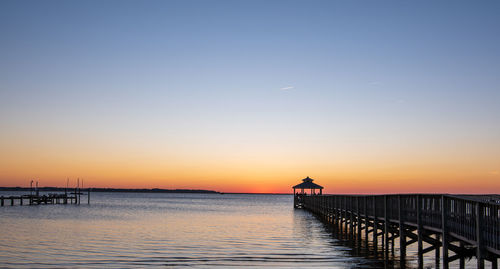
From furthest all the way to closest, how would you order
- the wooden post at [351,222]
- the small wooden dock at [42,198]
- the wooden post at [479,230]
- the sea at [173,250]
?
1. the small wooden dock at [42,198]
2. the wooden post at [351,222]
3. the sea at [173,250]
4. the wooden post at [479,230]

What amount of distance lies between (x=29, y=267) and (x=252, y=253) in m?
7.77

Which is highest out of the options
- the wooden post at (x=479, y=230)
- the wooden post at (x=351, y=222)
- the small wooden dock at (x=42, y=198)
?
the wooden post at (x=479, y=230)

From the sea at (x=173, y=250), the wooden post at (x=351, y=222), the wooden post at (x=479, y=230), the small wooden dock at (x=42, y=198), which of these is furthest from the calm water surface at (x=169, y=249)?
the small wooden dock at (x=42, y=198)

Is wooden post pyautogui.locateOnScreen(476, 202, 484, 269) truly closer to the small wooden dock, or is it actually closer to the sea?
the sea

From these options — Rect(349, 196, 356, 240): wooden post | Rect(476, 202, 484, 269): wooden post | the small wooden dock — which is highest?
Rect(476, 202, 484, 269): wooden post

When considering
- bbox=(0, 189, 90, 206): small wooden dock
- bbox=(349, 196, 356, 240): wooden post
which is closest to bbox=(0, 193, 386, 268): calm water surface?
bbox=(349, 196, 356, 240): wooden post

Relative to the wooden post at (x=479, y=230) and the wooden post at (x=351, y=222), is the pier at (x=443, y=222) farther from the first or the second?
the wooden post at (x=351, y=222)

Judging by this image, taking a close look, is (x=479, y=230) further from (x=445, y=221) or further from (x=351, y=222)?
(x=351, y=222)

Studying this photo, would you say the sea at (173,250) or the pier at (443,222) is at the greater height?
the pier at (443,222)

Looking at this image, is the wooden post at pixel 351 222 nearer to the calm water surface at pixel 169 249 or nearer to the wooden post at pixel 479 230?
the calm water surface at pixel 169 249

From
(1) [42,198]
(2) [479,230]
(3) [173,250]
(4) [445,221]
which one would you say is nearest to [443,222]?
(4) [445,221]

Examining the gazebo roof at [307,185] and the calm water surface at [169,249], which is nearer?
the calm water surface at [169,249]

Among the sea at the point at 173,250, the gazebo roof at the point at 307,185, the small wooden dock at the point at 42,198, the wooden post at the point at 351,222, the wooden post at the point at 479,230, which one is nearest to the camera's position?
the wooden post at the point at 479,230

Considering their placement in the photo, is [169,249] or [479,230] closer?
[479,230]
